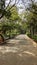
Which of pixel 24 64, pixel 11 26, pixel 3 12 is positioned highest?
pixel 3 12

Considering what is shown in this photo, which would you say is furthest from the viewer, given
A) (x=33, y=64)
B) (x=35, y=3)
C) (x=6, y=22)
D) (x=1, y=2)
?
(x=6, y=22)

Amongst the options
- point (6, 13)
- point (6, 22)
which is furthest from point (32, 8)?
point (6, 22)

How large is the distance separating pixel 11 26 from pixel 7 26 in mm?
1809

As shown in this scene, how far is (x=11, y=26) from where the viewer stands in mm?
55969

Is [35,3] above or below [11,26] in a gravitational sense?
above

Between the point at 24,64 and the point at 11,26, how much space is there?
46143 millimetres

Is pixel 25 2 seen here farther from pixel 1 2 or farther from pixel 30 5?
pixel 1 2

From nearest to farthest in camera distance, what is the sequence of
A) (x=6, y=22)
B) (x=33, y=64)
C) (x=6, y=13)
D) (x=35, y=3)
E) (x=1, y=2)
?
(x=33, y=64) < (x=1, y=2) < (x=6, y=13) < (x=35, y=3) < (x=6, y=22)

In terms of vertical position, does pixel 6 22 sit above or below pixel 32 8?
below

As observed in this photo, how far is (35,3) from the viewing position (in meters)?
27.9

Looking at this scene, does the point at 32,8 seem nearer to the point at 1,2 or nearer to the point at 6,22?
the point at 1,2

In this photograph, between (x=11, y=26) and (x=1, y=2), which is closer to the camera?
(x=1, y=2)

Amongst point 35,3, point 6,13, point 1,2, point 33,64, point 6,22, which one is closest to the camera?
point 33,64

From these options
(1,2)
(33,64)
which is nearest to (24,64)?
(33,64)
